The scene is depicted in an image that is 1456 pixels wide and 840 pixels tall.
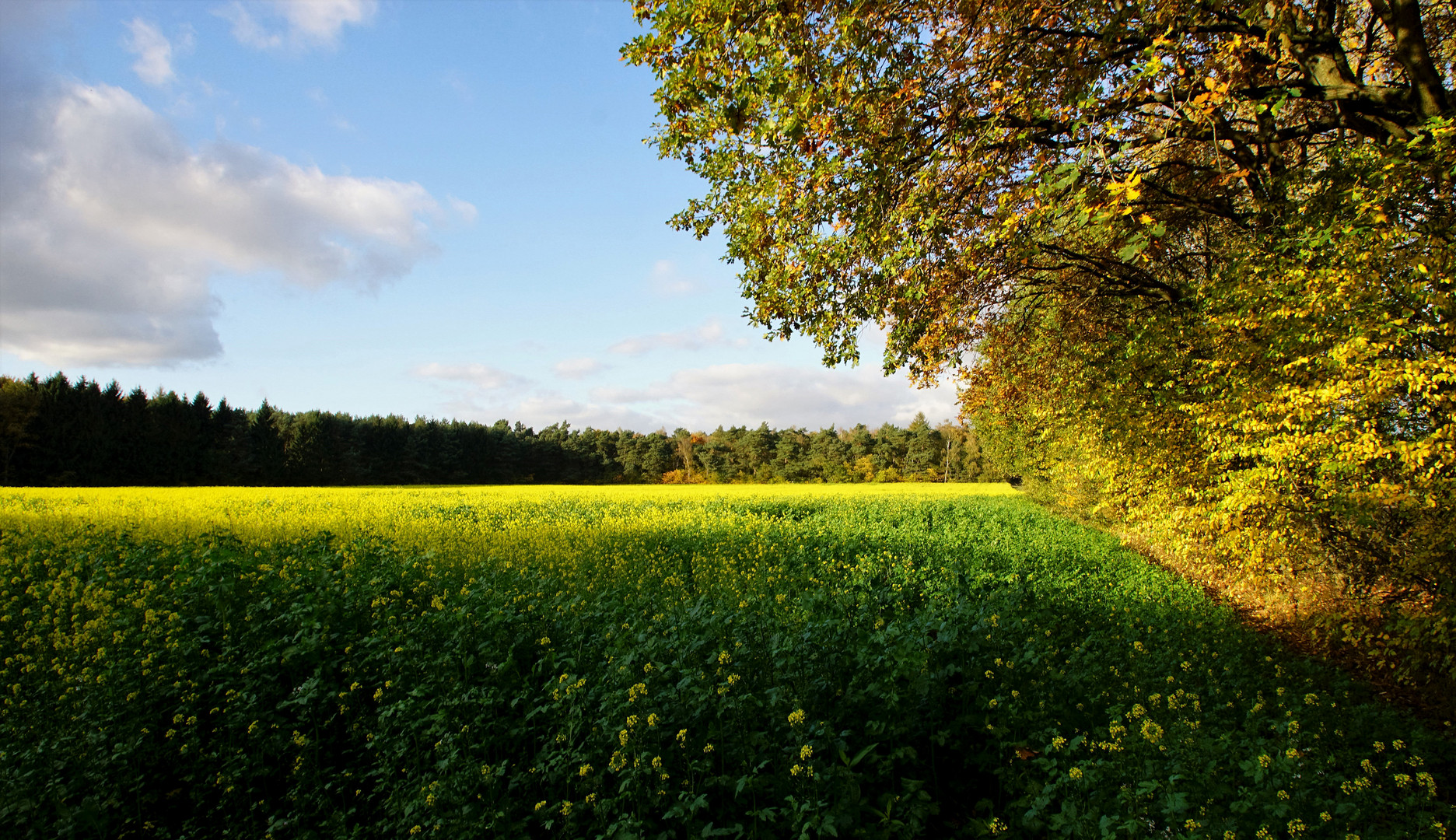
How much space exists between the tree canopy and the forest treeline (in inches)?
1407

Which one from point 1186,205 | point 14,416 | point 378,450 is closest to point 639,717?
point 1186,205

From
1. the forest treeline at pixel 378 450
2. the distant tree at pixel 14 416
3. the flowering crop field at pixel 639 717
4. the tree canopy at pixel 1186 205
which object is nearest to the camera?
the flowering crop field at pixel 639 717

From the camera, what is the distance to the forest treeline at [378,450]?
3862cm

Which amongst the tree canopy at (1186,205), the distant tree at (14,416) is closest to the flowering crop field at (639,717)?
the tree canopy at (1186,205)

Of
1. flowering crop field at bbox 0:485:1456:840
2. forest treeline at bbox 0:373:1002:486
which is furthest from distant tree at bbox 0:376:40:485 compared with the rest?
flowering crop field at bbox 0:485:1456:840

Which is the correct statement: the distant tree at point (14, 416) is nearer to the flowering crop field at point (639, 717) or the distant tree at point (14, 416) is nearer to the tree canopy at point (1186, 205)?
the flowering crop field at point (639, 717)

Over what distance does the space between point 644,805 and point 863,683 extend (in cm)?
178

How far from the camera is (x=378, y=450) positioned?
5662 centimetres

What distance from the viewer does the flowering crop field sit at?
3.23m

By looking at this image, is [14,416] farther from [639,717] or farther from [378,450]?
[639,717]

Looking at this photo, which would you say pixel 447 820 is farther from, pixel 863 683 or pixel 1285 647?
pixel 1285 647

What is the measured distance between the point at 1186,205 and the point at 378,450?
62646 millimetres

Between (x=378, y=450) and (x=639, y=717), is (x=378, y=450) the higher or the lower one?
the higher one

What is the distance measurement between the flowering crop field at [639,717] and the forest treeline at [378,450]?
3971 centimetres
